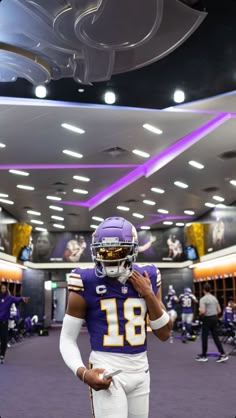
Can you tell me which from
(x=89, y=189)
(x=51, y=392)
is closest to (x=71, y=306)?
(x=51, y=392)

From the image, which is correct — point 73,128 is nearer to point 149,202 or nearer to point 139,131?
point 139,131

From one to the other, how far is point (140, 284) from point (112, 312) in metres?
0.18

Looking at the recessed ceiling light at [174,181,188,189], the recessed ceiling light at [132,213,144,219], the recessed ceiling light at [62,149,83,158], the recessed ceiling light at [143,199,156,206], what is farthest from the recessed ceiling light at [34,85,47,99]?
the recessed ceiling light at [132,213,144,219]

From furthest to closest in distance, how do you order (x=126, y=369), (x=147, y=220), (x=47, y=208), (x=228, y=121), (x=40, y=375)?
(x=147, y=220), (x=47, y=208), (x=228, y=121), (x=40, y=375), (x=126, y=369)

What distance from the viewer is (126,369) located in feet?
7.15

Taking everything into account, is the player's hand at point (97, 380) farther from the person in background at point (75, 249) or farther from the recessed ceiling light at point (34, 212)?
the person in background at point (75, 249)

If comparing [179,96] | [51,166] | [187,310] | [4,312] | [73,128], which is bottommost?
[187,310]

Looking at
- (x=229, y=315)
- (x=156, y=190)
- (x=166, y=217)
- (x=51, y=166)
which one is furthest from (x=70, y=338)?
(x=166, y=217)

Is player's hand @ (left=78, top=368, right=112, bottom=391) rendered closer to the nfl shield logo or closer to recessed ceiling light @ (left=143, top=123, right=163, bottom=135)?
the nfl shield logo

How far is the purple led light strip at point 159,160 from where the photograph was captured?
10373 mm

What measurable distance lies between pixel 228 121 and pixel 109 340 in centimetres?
825

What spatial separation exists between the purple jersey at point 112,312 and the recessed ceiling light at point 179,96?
6400 mm

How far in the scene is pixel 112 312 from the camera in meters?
2.24

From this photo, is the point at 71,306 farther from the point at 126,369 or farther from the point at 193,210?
the point at 193,210
